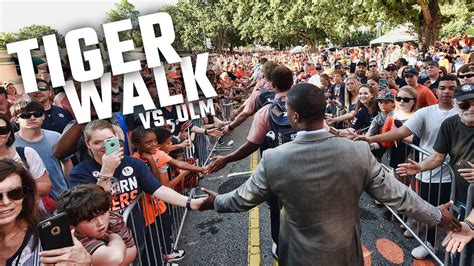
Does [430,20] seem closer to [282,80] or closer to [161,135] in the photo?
[282,80]

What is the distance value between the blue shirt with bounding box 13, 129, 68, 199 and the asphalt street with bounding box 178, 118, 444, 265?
1.65m

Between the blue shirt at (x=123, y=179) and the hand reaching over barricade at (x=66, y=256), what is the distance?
0.98 m

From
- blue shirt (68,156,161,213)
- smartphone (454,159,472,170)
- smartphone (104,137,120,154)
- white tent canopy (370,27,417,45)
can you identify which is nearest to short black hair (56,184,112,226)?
smartphone (104,137,120,154)

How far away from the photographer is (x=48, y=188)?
3.06 m

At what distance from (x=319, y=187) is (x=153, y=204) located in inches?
73.0

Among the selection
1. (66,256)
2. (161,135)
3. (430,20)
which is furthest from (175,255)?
(430,20)

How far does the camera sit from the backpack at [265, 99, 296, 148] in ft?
10.00

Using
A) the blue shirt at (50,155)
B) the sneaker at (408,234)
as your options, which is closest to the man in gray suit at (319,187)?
the sneaker at (408,234)

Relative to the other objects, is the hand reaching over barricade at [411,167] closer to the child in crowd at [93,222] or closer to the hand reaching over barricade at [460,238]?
the hand reaching over barricade at [460,238]

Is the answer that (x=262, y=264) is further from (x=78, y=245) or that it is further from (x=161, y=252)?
(x=78, y=245)

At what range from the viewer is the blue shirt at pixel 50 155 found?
3.44 m

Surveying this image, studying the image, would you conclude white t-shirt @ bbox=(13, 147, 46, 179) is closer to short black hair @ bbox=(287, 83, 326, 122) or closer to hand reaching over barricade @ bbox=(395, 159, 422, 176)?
short black hair @ bbox=(287, 83, 326, 122)

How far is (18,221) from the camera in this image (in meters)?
1.83

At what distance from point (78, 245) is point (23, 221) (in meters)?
0.40
